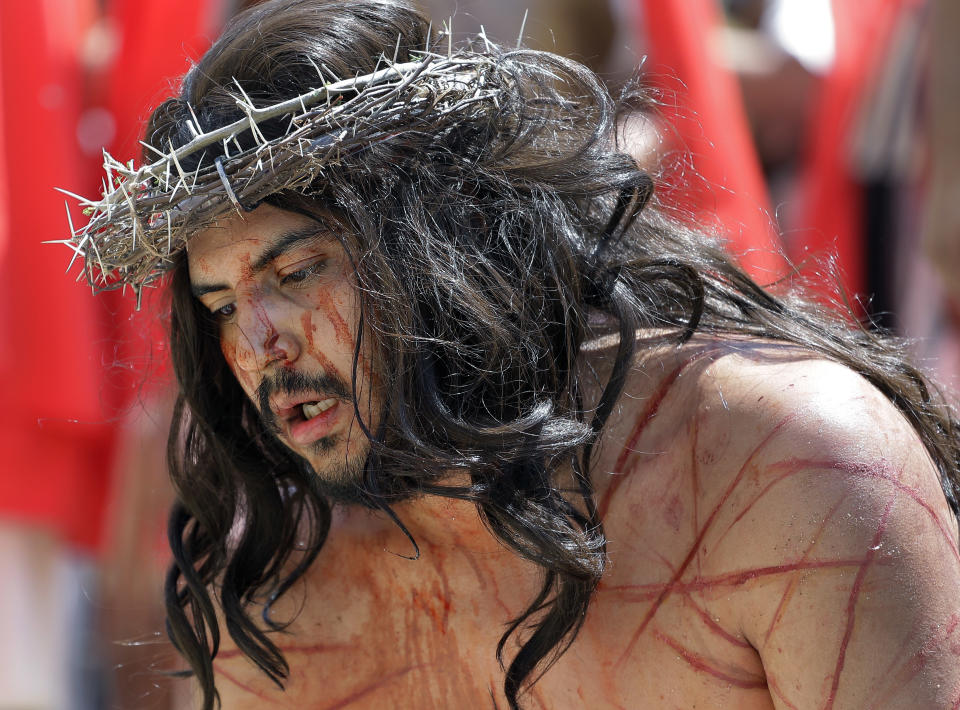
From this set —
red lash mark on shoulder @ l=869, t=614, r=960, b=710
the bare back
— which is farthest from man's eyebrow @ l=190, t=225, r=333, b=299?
red lash mark on shoulder @ l=869, t=614, r=960, b=710

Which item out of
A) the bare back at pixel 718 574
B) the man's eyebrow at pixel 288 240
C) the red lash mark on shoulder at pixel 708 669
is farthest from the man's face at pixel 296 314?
the red lash mark on shoulder at pixel 708 669

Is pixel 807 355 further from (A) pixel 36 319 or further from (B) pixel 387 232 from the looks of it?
(A) pixel 36 319

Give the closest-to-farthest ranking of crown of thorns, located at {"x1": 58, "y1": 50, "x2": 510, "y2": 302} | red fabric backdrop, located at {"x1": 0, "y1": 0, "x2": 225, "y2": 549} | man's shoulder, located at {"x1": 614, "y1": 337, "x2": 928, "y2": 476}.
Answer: man's shoulder, located at {"x1": 614, "y1": 337, "x2": 928, "y2": 476} → crown of thorns, located at {"x1": 58, "y1": 50, "x2": 510, "y2": 302} → red fabric backdrop, located at {"x1": 0, "y1": 0, "x2": 225, "y2": 549}

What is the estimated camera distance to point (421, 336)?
1.79 metres

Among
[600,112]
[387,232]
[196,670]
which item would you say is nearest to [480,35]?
[600,112]

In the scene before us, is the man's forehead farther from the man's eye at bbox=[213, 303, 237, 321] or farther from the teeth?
the teeth

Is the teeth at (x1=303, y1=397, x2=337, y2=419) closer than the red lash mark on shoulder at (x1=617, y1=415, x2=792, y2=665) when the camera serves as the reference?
No

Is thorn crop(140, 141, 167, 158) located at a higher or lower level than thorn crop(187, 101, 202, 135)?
lower

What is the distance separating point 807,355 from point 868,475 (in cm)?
27

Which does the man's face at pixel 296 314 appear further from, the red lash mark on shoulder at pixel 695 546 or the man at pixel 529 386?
the red lash mark on shoulder at pixel 695 546

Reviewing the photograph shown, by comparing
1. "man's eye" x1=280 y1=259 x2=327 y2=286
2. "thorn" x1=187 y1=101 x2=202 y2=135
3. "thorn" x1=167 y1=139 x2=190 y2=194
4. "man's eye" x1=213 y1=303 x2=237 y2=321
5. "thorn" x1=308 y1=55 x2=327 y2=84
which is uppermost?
"thorn" x1=308 y1=55 x2=327 y2=84

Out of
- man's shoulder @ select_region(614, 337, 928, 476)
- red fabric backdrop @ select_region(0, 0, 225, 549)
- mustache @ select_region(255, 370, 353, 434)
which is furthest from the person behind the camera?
red fabric backdrop @ select_region(0, 0, 225, 549)

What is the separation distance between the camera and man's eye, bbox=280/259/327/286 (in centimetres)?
183

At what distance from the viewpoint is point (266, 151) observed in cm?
172
